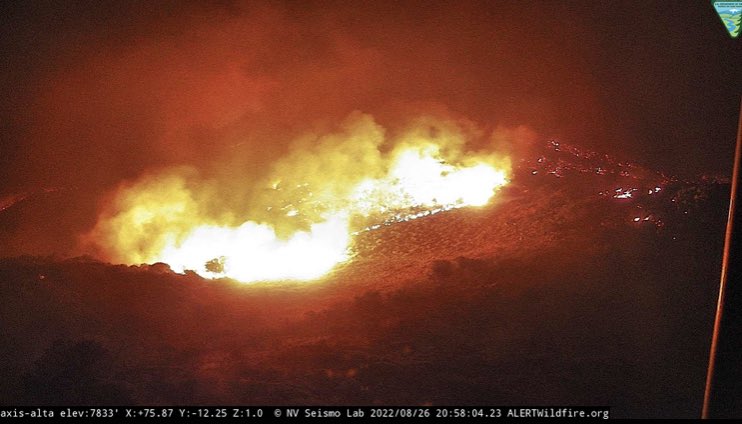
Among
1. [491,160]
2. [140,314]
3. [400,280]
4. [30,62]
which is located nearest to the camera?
[140,314]

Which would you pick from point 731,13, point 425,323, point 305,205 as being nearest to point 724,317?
point 731,13

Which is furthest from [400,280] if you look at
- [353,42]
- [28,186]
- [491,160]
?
[28,186]

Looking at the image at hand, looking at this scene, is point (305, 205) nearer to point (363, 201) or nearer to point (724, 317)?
point (363, 201)

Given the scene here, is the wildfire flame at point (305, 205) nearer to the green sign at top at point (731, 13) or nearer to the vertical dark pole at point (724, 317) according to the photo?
the vertical dark pole at point (724, 317)

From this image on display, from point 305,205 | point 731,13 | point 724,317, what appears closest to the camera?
point 731,13

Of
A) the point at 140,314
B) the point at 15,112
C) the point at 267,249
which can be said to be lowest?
the point at 140,314

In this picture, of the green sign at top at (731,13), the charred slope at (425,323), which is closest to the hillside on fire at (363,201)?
the charred slope at (425,323)

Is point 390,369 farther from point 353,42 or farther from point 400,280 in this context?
point 353,42
